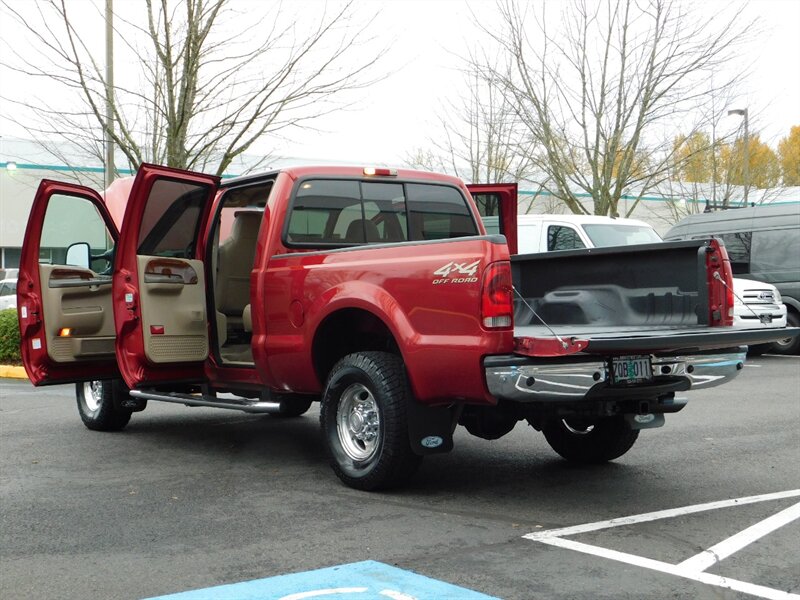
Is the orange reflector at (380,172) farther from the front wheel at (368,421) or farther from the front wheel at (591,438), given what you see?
the front wheel at (591,438)

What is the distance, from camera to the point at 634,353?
18.2 ft

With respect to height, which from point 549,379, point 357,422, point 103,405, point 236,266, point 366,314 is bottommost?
point 103,405

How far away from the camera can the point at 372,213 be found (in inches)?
299

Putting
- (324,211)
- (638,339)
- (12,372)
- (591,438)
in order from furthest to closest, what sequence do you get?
(12,372), (324,211), (591,438), (638,339)

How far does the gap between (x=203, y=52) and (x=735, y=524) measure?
453 inches

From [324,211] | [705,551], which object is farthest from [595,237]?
[705,551]

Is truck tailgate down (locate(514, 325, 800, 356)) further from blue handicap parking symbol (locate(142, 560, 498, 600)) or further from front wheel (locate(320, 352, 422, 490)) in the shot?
blue handicap parking symbol (locate(142, 560, 498, 600))

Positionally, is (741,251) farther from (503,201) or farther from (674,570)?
(674,570)

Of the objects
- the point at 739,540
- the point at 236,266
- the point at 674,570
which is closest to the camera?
the point at 674,570

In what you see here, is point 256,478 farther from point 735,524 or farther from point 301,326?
point 735,524

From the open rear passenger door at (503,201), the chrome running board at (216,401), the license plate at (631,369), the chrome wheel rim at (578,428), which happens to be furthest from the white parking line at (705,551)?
the open rear passenger door at (503,201)

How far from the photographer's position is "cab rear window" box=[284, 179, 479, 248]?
23.9 feet

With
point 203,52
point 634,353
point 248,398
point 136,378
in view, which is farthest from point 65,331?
point 203,52

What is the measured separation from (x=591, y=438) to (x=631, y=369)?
168cm
